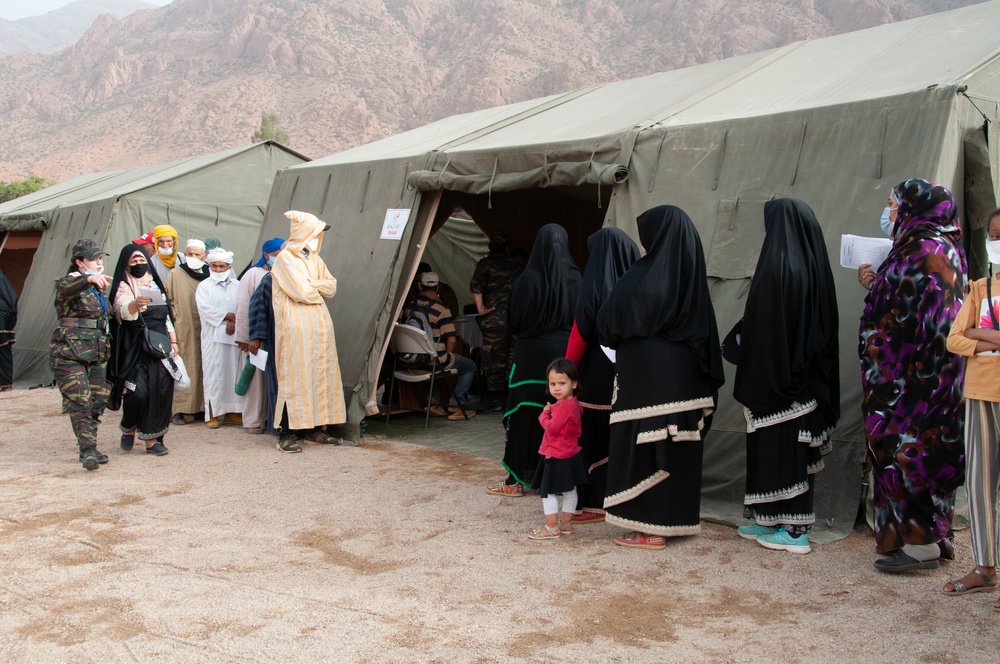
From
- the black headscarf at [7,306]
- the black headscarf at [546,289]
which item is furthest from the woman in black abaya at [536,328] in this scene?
the black headscarf at [7,306]

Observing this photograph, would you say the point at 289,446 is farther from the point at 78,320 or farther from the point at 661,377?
the point at 661,377

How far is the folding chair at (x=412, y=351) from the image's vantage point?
739cm

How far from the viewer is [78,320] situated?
19.7 feet

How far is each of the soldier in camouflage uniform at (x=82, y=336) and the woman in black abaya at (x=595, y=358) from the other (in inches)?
136

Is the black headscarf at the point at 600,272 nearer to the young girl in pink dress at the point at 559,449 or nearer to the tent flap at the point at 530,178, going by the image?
the young girl in pink dress at the point at 559,449

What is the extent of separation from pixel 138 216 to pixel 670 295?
9109 millimetres

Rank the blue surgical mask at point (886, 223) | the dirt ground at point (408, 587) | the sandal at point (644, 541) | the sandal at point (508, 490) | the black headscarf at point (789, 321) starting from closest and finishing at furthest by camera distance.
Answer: the dirt ground at point (408, 587)
the black headscarf at point (789, 321)
the blue surgical mask at point (886, 223)
the sandal at point (644, 541)
the sandal at point (508, 490)

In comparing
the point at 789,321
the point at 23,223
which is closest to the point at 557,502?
the point at 789,321

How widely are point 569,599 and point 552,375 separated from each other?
1.29 m

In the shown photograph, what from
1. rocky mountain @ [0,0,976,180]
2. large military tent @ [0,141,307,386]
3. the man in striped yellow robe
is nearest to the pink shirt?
the man in striped yellow robe

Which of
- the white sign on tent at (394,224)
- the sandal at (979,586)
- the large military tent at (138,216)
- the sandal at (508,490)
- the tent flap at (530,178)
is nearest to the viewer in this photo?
the sandal at (979,586)

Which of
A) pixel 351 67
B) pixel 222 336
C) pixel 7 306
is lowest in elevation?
pixel 222 336

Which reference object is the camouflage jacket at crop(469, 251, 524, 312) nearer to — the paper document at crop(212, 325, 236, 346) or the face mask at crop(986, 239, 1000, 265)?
the paper document at crop(212, 325, 236, 346)

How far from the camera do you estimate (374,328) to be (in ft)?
23.3
